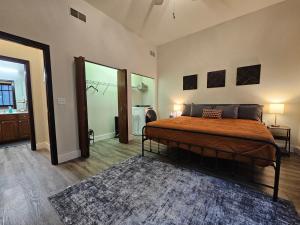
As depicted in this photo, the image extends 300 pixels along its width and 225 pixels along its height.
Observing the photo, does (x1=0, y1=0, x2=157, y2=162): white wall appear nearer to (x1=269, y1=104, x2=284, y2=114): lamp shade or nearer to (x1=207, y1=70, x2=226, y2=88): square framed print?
(x1=207, y1=70, x2=226, y2=88): square framed print

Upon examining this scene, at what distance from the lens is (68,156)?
8.75ft

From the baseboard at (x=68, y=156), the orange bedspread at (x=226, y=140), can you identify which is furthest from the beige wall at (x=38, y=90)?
the orange bedspread at (x=226, y=140)

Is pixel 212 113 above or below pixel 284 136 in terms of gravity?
above

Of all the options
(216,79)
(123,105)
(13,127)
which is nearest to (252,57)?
(216,79)

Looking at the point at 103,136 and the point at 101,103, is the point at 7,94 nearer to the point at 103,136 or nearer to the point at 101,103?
the point at 101,103

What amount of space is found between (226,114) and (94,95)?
3.64 m

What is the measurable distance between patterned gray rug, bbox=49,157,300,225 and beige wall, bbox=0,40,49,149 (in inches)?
89.8

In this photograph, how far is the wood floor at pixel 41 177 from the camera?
140 centimetres

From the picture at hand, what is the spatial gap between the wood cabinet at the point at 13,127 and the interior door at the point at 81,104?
2516 millimetres

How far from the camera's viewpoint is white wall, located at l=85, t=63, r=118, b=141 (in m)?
3.86

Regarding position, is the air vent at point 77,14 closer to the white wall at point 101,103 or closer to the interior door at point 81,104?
the interior door at point 81,104

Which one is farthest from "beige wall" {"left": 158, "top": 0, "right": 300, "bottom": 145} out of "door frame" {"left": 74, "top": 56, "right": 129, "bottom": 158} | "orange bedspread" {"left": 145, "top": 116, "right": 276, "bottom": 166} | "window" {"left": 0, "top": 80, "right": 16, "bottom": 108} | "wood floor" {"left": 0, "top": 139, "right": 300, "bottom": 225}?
"window" {"left": 0, "top": 80, "right": 16, "bottom": 108}

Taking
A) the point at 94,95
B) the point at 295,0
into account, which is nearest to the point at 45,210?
the point at 94,95

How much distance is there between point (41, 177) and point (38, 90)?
217 centimetres
